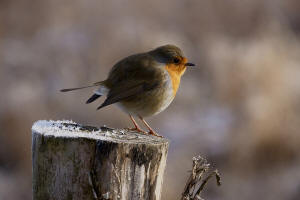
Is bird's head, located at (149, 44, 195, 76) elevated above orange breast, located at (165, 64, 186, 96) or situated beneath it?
elevated above

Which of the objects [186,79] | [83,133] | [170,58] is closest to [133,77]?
[170,58]

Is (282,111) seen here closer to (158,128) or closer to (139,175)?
(158,128)

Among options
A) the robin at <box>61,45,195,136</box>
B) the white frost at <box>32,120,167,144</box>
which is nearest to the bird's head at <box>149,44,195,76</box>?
the robin at <box>61,45,195,136</box>

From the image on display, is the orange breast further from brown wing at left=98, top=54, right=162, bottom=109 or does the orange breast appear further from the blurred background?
the blurred background

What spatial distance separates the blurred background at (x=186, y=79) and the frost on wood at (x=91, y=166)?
362cm

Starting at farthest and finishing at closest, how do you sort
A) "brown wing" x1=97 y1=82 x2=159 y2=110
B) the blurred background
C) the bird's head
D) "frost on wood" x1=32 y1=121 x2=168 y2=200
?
the blurred background, the bird's head, "brown wing" x1=97 y1=82 x2=159 y2=110, "frost on wood" x1=32 y1=121 x2=168 y2=200

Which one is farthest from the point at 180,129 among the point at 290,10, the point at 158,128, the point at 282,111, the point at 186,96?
the point at 290,10

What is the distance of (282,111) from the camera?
27.0ft

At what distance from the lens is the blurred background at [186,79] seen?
6.99 meters

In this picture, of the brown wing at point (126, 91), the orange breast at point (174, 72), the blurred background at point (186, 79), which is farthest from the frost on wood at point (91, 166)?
the blurred background at point (186, 79)

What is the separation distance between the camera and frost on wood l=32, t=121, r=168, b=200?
2.53 metres

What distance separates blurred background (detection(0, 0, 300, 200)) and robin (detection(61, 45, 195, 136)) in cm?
206

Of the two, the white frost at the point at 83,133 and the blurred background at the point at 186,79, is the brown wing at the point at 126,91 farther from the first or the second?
the blurred background at the point at 186,79

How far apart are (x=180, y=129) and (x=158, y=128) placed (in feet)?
1.14
